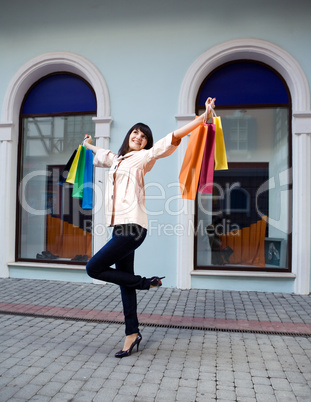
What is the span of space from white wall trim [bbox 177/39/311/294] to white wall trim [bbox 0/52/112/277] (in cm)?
174

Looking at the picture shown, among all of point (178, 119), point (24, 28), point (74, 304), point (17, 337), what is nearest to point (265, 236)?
point (178, 119)

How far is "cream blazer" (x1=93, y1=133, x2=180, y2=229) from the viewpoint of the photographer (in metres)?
3.43

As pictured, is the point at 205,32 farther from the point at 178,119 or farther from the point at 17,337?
the point at 17,337

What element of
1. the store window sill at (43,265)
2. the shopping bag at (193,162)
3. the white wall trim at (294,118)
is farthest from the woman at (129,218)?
the store window sill at (43,265)

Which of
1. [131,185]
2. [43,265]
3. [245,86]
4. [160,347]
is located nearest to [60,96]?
[43,265]

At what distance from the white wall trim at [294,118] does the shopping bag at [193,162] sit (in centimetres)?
264

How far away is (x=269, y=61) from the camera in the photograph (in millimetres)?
6617

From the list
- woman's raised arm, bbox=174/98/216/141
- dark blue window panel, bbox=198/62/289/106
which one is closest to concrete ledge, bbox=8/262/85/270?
dark blue window panel, bbox=198/62/289/106

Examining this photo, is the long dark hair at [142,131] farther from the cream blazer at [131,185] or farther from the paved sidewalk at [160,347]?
the paved sidewalk at [160,347]

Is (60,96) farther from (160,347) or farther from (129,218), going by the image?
(160,347)

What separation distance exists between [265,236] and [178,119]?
2616mm

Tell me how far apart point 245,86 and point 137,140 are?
12.8 ft

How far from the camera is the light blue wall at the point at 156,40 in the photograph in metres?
6.55

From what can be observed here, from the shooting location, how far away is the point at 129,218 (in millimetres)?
3424
